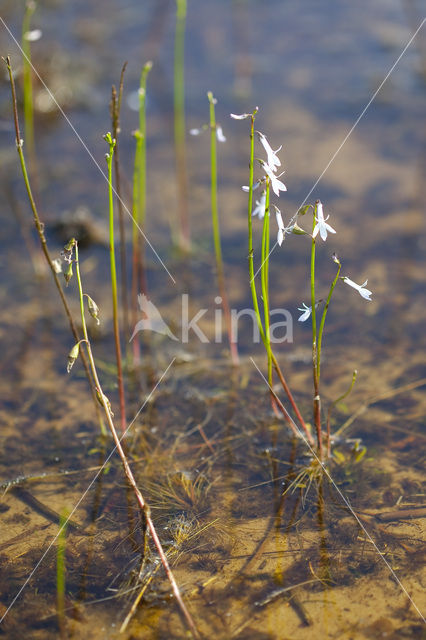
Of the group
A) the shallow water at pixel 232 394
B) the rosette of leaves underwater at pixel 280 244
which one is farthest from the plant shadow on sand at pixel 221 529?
the rosette of leaves underwater at pixel 280 244

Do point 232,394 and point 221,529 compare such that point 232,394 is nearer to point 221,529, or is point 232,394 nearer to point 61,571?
point 221,529

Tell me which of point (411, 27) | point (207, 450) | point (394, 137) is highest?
point (411, 27)

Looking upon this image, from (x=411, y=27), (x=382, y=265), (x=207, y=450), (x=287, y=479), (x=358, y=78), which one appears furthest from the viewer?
(x=411, y=27)

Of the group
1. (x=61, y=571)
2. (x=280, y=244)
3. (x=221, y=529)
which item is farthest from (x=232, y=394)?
(x=280, y=244)

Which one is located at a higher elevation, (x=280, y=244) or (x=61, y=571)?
(x=280, y=244)

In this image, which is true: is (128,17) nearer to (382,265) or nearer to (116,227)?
(116,227)

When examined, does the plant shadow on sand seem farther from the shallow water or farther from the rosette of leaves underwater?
the rosette of leaves underwater

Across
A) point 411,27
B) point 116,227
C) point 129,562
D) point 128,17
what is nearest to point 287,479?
point 129,562

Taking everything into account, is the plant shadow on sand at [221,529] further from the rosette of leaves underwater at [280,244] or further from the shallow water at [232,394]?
the rosette of leaves underwater at [280,244]

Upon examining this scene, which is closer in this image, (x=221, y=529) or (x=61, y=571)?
(x=61, y=571)
